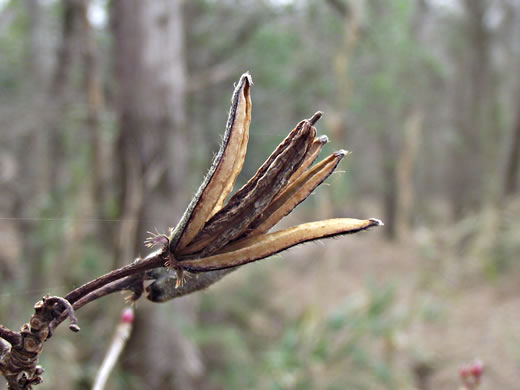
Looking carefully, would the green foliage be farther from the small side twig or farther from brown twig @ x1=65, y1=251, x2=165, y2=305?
brown twig @ x1=65, y1=251, x2=165, y2=305

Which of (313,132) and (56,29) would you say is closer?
(313,132)

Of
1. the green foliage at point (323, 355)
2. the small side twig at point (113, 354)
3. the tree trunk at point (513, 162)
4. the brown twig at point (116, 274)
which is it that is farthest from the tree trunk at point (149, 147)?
the tree trunk at point (513, 162)

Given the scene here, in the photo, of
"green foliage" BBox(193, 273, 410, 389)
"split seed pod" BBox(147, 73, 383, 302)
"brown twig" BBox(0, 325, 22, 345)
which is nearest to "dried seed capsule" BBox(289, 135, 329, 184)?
"split seed pod" BBox(147, 73, 383, 302)

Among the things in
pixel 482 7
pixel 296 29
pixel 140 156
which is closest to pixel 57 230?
pixel 140 156

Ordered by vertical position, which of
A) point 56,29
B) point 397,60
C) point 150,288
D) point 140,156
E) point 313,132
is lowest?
point 150,288

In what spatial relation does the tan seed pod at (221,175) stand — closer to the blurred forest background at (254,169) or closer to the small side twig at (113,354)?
the small side twig at (113,354)

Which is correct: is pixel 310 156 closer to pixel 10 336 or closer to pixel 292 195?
pixel 292 195

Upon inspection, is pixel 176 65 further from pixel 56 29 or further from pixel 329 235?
pixel 56 29

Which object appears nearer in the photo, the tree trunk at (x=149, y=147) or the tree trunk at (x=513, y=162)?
the tree trunk at (x=149, y=147)
